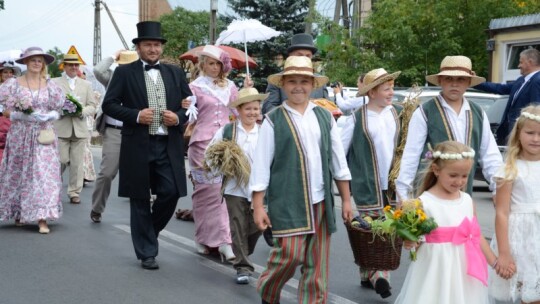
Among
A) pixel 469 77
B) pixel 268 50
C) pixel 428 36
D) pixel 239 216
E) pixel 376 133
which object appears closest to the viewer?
pixel 469 77

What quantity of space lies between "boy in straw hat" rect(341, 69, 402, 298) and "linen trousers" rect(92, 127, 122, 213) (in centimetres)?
400

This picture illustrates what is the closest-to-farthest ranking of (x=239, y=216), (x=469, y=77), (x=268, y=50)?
1. (x=469, y=77)
2. (x=239, y=216)
3. (x=268, y=50)

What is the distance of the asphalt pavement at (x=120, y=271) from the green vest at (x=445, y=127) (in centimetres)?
145

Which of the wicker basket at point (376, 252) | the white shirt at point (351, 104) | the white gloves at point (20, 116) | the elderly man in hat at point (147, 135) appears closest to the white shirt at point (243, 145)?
the elderly man in hat at point (147, 135)

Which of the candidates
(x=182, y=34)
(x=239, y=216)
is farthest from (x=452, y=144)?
(x=182, y=34)

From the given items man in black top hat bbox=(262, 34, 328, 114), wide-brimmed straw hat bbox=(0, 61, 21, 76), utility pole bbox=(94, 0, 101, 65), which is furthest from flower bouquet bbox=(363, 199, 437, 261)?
utility pole bbox=(94, 0, 101, 65)

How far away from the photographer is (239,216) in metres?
8.02

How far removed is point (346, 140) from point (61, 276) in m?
2.78

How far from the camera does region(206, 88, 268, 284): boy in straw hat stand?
795 centimetres

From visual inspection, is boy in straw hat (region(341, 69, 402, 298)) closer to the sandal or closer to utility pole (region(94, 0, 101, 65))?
the sandal

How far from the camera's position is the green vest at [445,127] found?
6.47 m

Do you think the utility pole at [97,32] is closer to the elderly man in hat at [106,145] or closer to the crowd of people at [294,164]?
the crowd of people at [294,164]

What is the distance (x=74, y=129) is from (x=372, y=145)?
6743mm

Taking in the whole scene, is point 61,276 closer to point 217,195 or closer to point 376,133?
point 217,195
